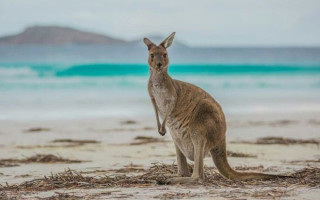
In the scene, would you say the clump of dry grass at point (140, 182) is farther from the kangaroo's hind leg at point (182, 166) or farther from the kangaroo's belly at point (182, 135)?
the kangaroo's belly at point (182, 135)

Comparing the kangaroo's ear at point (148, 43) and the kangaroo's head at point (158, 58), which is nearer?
the kangaroo's head at point (158, 58)

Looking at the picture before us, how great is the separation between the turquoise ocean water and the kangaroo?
898 centimetres

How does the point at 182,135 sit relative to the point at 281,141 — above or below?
above

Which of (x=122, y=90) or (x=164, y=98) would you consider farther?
(x=122, y=90)

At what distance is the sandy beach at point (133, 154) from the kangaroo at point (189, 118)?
0.61 feet

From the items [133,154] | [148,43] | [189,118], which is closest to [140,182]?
[189,118]

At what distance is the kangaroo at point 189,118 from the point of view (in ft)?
19.0

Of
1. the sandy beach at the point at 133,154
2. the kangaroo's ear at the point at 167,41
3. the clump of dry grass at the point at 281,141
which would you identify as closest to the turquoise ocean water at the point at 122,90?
the sandy beach at the point at 133,154

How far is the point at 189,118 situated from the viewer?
584 centimetres

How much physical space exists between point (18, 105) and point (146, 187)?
12.7 m

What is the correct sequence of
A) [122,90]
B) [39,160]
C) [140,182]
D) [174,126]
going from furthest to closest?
1. [122,90]
2. [39,160]
3. [174,126]
4. [140,182]

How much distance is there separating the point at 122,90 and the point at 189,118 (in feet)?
64.2

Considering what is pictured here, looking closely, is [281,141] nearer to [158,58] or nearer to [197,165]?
[197,165]

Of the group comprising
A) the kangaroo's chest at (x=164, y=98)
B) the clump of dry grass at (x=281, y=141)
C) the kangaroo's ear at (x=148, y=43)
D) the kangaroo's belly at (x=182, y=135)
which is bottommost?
the clump of dry grass at (x=281, y=141)
